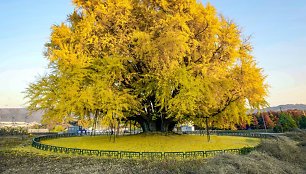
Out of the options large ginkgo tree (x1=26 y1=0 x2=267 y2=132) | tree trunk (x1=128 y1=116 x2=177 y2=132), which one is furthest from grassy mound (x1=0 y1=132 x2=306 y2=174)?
tree trunk (x1=128 y1=116 x2=177 y2=132)

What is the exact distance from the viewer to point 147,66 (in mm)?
25109

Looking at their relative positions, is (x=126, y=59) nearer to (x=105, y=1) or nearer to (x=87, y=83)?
(x=87, y=83)

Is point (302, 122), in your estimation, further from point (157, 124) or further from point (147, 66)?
point (147, 66)

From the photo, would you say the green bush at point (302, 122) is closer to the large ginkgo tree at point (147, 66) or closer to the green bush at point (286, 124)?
the green bush at point (286, 124)

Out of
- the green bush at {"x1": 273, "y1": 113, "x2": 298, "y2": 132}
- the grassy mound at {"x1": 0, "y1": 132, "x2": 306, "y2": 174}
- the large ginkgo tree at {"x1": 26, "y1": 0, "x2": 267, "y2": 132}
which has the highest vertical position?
the large ginkgo tree at {"x1": 26, "y1": 0, "x2": 267, "y2": 132}

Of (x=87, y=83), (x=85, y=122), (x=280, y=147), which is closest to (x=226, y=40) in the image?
(x=280, y=147)

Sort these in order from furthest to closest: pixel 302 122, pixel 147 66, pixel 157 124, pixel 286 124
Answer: pixel 302 122, pixel 286 124, pixel 157 124, pixel 147 66

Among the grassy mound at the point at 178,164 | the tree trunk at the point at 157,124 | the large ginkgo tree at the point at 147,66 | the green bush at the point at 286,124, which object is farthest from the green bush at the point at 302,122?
the grassy mound at the point at 178,164

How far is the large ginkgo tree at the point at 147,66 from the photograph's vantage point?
71.9 feet

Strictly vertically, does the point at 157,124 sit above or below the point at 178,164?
above

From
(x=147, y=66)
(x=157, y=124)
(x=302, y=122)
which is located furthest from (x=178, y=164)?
(x=302, y=122)

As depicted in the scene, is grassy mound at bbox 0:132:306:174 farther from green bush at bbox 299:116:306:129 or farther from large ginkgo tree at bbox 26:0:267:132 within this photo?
green bush at bbox 299:116:306:129

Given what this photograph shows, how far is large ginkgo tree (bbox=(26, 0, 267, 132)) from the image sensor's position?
21.9 metres

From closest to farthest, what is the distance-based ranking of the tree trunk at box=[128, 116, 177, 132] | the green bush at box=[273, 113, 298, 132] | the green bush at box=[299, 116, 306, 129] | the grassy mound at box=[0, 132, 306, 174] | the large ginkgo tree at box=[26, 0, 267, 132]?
the grassy mound at box=[0, 132, 306, 174], the large ginkgo tree at box=[26, 0, 267, 132], the tree trunk at box=[128, 116, 177, 132], the green bush at box=[273, 113, 298, 132], the green bush at box=[299, 116, 306, 129]
